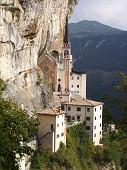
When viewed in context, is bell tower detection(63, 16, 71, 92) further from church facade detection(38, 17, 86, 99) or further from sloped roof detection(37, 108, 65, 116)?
sloped roof detection(37, 108, 65, 116)

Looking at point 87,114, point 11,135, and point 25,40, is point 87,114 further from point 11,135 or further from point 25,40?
point 11,135

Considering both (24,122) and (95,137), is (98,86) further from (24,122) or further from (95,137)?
(24,122)

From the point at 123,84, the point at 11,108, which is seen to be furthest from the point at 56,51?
the point at 123,84

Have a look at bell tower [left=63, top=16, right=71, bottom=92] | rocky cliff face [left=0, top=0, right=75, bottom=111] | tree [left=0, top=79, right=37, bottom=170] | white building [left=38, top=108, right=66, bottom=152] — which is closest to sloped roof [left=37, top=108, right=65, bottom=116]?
white building [left=38, top=108, right=66, bottom=152]

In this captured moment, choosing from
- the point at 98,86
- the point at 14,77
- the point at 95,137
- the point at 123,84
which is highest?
the point at 123,84

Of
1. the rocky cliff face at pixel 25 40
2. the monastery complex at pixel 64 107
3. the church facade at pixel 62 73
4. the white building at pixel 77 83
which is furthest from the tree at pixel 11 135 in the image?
the white building at pixel 77 83

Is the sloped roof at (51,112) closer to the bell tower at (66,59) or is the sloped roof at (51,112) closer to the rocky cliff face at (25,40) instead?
the rocky cliff face at (25,40)

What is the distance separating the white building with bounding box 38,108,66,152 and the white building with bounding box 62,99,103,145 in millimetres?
9355

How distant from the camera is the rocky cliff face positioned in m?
69.7

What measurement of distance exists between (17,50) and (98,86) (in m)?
117

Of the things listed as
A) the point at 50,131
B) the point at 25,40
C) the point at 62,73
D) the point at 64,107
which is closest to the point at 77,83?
the point at 62,73

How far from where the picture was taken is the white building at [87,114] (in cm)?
8256

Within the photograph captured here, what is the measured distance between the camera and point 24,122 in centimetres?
4484

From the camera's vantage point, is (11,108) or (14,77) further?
(14,77)
